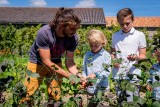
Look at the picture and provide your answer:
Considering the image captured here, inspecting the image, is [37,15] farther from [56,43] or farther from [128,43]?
[56,43]

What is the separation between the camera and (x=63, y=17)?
2.73 m

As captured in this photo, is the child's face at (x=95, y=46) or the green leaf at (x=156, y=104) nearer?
the green leaf at (x=156, y=104)

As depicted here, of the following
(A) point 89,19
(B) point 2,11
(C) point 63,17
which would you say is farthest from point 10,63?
(B) point 2,11

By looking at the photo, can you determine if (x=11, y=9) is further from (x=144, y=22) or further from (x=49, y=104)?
(x=49, y=104)

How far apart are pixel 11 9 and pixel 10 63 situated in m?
40.7

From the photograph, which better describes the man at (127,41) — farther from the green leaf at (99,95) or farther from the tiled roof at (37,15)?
the tiled roof at (37,15)

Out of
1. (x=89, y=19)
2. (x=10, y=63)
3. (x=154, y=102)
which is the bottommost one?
(x=154, y=102)

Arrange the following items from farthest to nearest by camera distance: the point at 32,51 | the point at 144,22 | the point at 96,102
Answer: the point at 144,22, the point at 32,51, the point at 96,102

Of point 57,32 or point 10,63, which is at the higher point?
point 57,32

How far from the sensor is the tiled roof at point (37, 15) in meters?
37.2

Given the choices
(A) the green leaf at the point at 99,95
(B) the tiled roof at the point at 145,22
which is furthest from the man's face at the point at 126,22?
(B) the tiled roof at the point at 145,22

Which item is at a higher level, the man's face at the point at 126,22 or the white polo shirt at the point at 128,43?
the man's face at the point at 126,22

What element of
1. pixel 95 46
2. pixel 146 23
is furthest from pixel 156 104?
pixel 146 23

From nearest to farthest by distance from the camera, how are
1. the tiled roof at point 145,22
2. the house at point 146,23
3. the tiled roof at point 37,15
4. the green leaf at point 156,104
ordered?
the green leaf at point 156,104 → the tiled roof at point 37,15 → the house at point 146,23 → the tiled roof at point 145,22
